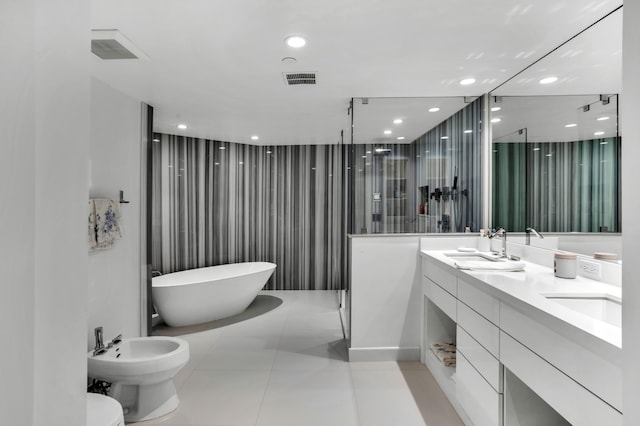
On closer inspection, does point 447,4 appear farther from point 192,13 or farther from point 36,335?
point 36,335

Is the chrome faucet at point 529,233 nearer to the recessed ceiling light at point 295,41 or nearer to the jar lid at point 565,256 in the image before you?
the jar lid at point 565,256

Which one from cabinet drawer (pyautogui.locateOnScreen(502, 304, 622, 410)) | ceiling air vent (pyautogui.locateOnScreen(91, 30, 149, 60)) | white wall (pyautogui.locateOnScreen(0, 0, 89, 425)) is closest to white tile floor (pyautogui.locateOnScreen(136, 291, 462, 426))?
cabinet drawer (pyautogui.locateOnScreen(502, 304, 622, 410))

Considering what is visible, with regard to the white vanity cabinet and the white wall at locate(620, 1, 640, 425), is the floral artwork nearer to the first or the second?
the white vanity cabinet

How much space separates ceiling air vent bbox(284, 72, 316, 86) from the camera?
2.59 meters

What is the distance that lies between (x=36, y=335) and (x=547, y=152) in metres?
2.58

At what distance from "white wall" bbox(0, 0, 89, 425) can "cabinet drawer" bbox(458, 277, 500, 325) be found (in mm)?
1725

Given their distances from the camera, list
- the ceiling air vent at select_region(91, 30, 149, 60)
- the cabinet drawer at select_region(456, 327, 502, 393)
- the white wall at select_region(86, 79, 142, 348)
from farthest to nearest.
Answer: the white wall at select_region(86, 79, 142, 348)
the ceiling air vent at select_region(91, 30, 149, 60)
the cabinet drawer at select_region(456, 327, 502, 393)

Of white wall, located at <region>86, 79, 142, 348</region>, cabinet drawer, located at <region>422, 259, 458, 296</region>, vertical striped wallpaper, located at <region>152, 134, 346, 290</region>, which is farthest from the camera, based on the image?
vertical striped wallpaper, located at <region>152, 134, 346, 290</region>

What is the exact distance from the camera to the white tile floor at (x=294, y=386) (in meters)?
2.29

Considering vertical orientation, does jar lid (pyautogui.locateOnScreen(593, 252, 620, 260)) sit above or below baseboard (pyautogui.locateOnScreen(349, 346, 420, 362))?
above

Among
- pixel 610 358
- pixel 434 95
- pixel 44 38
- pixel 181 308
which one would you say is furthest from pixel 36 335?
pixel 181 308

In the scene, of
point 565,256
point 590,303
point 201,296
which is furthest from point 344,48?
point 201,296

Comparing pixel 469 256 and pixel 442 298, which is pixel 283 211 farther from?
pixel 442 298

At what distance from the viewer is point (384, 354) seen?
10.3ft
